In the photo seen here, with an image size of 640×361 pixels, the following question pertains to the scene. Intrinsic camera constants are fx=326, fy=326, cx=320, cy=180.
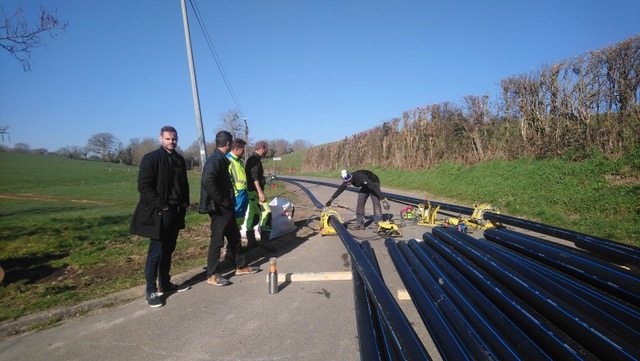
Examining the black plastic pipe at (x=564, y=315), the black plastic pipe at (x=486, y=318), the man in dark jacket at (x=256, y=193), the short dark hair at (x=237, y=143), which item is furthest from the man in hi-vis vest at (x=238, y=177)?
the black plastic pipe at (x=564, y=315)

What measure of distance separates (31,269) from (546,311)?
279 inches

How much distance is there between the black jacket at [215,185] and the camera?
4367mm

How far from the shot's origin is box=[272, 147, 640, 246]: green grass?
297 inches

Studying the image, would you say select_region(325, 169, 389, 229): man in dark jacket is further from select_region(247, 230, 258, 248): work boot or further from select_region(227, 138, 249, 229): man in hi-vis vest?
select_region(227, 138, 249, 229): man in hi-vis vest

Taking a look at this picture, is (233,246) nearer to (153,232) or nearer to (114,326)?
(153,232)

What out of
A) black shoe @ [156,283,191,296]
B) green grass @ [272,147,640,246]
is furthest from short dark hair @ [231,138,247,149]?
green grass @ [272,147,640,246]

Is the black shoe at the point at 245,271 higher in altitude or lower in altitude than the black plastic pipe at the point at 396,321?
lower

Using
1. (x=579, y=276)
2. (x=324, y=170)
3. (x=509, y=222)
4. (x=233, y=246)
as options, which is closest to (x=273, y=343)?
(x=233, y=246)

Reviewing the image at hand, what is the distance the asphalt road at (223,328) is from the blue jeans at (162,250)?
0.30 m

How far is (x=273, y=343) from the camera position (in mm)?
3012

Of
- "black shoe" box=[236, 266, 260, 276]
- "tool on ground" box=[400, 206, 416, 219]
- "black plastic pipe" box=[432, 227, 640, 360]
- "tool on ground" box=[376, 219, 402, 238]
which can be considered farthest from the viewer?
"tool on ground" box=[400, 206, 416, 219]

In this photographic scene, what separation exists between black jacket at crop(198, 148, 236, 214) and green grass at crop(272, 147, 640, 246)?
24.6 feet

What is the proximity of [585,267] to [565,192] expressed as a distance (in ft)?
27.5

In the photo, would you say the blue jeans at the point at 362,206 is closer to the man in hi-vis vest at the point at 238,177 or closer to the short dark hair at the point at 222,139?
the man in hi-vis vest at the point at 238,177
